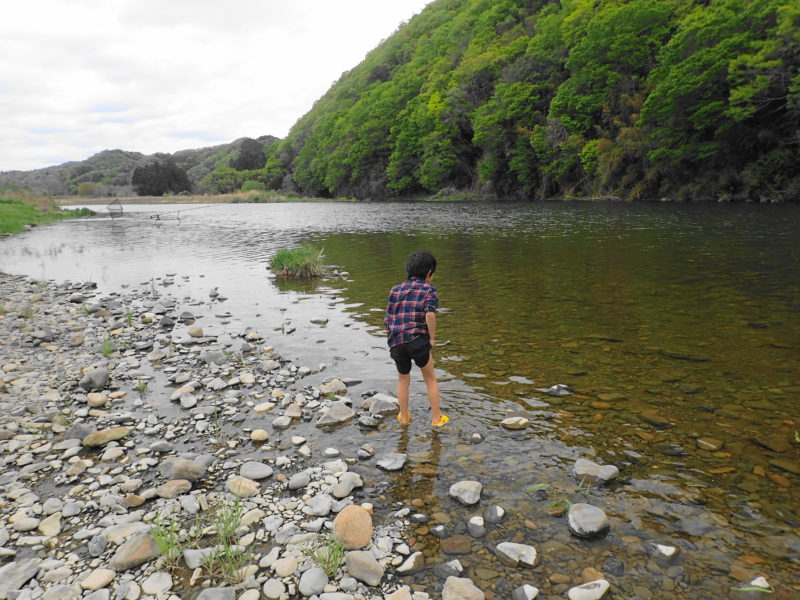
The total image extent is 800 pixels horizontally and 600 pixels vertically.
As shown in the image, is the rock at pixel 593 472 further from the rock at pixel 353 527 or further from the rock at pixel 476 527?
the rock at pixel 353 527

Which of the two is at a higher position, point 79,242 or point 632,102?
point 632,102

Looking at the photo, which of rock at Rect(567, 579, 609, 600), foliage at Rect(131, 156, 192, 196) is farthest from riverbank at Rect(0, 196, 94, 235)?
foliage at Rect(131, 156, 192, 196)

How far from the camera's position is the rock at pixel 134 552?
375cm

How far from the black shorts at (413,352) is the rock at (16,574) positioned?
4008 mm

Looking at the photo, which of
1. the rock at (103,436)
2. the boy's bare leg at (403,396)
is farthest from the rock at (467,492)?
the rock at (103,436)

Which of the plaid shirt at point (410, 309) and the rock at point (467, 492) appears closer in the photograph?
the rock at point (467, 492)

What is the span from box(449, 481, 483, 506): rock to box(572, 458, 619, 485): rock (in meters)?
1.12

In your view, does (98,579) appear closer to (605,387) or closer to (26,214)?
(605,387)

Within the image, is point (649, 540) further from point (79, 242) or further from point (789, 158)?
point (789, 158)

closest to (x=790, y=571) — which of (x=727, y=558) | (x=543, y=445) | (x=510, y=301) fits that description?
(x=727, y=558)

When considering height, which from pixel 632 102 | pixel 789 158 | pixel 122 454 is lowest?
pixel 122 454

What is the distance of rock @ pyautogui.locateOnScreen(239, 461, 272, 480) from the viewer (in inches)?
201

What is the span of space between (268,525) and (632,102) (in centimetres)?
5854

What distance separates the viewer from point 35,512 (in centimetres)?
449
